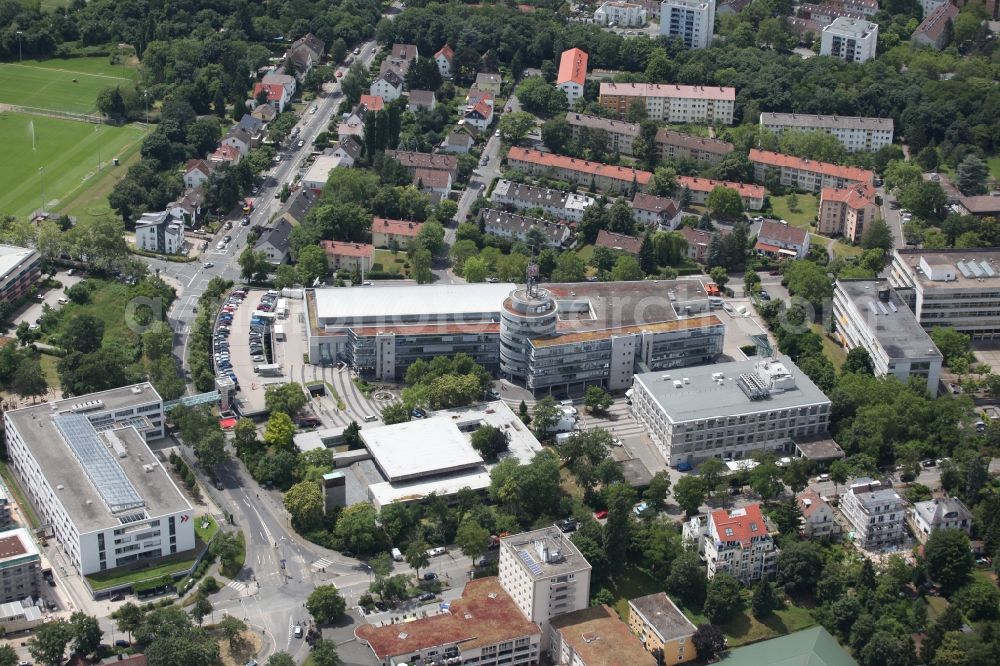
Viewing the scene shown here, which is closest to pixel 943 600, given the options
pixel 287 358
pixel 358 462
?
pixel 358 462

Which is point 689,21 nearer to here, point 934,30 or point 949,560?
point 934,30

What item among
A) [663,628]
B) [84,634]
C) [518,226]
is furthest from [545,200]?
[84,634]

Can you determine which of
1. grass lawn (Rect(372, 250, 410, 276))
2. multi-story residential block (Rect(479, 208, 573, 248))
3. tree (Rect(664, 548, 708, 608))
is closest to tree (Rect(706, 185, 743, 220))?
multi-story residential block (Rect(479, 208, 573, 248))

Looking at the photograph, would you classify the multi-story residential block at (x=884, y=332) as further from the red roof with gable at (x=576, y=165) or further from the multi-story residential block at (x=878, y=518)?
the red roof with gable at (x=576, y=165)

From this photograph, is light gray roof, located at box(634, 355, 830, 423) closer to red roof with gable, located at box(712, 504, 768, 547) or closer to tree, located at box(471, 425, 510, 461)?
tree, located at box(471, 425, 510, 461)

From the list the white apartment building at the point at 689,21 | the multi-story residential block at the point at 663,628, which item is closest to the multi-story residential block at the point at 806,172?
the white apartment building at the point at 689,21
